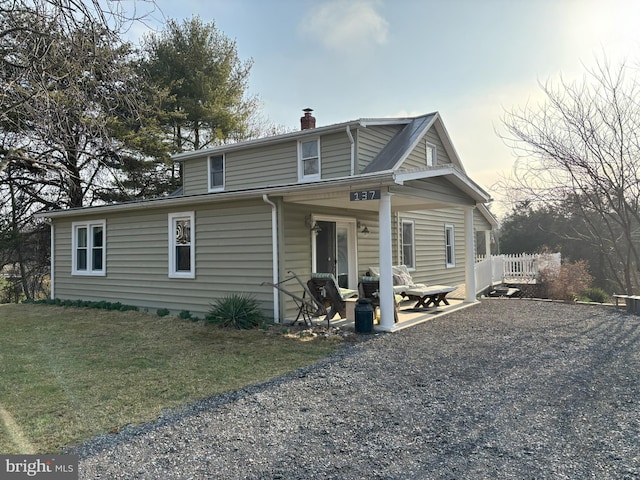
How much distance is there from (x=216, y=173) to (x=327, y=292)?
6516 millimetres

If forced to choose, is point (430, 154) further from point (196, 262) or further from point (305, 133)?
point (196, 262)

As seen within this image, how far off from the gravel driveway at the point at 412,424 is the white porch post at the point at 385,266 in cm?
138

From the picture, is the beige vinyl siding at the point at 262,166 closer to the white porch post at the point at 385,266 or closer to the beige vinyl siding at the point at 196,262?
the beige vinyl siding at the point at 196,262

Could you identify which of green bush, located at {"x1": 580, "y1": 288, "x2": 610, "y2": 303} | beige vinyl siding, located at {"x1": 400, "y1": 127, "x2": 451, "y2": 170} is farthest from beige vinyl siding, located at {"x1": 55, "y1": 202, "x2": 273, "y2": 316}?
green bush, located at {"x1": 580, "y1": 288, "x2": 610, "y2": 303}

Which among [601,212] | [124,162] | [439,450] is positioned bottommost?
[439,450]

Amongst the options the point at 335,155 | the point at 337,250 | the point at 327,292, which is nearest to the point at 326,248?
the point at 337,250

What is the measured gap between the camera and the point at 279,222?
8.35m

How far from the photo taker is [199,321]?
8.93 m

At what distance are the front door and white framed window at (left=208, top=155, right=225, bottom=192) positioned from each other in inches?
167

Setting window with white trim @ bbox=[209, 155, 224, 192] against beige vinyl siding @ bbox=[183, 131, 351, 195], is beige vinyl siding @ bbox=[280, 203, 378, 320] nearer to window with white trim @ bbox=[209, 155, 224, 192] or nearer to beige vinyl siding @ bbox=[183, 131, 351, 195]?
beige vinyl siding @ bbox=[183, 131, 351, 195]

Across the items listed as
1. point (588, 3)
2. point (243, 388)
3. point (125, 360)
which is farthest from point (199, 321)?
point (588, 3)

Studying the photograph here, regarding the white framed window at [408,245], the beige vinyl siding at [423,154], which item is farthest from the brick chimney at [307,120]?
the white framed window at [408,245]

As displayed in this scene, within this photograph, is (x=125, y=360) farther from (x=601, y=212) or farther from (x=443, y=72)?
(x=601, y=212)

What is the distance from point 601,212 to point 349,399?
1190 centimetres
